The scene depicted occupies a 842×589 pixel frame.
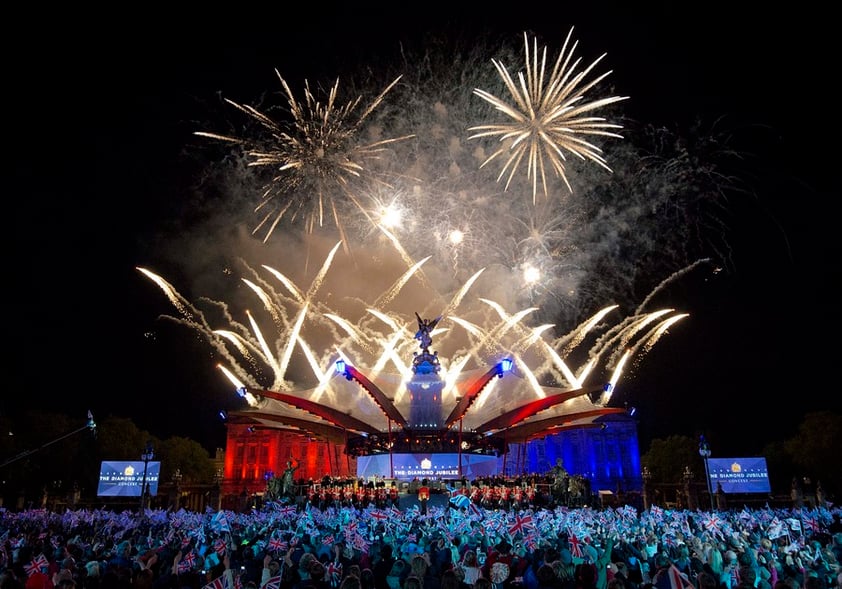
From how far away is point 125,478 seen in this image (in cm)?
3769

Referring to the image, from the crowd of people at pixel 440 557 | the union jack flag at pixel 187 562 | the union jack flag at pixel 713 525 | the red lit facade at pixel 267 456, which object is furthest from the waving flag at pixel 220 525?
the red lit facade at pixel 267 456

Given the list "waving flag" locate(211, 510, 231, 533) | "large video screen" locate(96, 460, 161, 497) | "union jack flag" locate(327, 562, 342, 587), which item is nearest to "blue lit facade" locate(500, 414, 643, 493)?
"large video screen" locate(96, 460, 161, 497)

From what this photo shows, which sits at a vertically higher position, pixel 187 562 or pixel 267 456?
pixel 267 456

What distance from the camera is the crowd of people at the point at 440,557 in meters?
8.85

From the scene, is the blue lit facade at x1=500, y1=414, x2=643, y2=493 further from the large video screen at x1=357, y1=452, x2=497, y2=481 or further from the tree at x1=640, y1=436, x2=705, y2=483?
the large video screen at x1=357, y1=452, x2=497, y2=481

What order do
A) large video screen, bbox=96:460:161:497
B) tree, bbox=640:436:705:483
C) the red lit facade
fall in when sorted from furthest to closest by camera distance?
the red lit facade → tree, bbox=640:436:705:483 → large video screen, bbox=96:460:161:497

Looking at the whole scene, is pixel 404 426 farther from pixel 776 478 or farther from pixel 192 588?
pixel 776 478

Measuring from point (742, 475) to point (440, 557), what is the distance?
3111 cm

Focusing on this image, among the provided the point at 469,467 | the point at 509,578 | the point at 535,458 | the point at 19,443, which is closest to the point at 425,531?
the point at 509,578

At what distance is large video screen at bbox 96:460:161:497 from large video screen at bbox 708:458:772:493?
1364 inches

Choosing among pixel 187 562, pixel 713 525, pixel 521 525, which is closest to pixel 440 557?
pixel 521 525

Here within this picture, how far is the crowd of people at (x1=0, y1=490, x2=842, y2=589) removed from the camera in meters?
8.85

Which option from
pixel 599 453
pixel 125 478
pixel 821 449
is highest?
pixel 599 453

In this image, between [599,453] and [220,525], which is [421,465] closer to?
[220,525]
